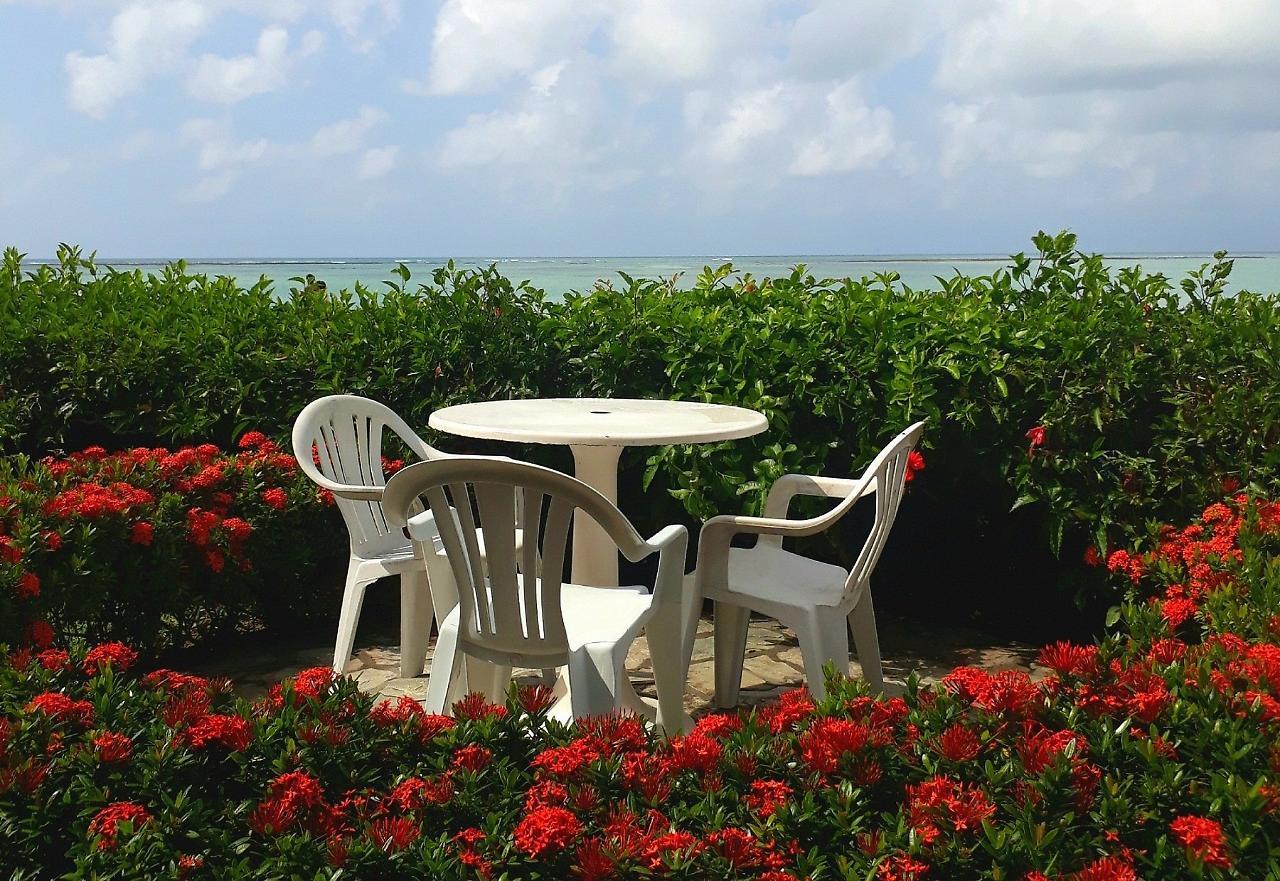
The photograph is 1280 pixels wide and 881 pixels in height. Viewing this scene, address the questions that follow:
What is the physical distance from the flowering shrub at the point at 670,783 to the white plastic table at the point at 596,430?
1590mm

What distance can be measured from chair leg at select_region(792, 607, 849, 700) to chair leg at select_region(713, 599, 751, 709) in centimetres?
38

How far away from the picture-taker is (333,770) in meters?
2.07

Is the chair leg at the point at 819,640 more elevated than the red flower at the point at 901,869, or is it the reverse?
the red flower at the point at 901,869

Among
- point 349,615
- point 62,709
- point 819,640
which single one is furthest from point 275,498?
point 62,709

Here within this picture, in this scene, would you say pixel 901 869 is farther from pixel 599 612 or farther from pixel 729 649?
pixel 729 649

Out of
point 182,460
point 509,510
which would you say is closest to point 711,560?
point 509,510

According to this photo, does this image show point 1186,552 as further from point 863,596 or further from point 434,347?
point 434,347

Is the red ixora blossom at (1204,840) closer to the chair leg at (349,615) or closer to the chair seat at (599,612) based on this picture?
the chair seat at (599,612)

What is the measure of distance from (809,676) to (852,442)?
1.67 m

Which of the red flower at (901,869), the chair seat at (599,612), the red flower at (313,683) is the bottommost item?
the chair seat at (599,612)

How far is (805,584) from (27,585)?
240cm

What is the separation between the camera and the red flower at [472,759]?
6.71ft

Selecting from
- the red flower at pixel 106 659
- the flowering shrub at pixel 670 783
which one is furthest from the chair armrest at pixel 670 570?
the red flower at pixel 106 659

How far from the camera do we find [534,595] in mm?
3170
